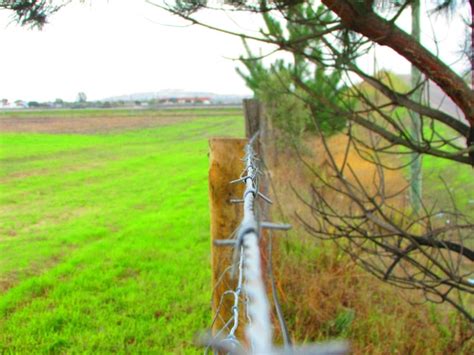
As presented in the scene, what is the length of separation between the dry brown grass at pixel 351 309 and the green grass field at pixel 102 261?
778 millimetres

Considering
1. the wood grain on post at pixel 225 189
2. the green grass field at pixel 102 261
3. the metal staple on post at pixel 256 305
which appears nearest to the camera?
the metal staple on post at pixel 256 305

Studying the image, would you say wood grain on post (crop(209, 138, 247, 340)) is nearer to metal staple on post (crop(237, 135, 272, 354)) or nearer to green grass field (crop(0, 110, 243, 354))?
green grass field (crop(0, 110, 243, 354))

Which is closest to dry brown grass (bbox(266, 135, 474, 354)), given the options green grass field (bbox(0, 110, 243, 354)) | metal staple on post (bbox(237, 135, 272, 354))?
green grass field (bbox(0, 110, 243, 354))

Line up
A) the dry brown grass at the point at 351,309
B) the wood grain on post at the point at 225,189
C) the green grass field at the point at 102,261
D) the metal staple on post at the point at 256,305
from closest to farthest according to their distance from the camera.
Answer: the metal staple on post at the point at 256,305
the wood grain on post at the point at 225,189
the dry brown grass at the point at 351,309
the green grass field at the point at 102,261

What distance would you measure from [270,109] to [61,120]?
66.8 ft

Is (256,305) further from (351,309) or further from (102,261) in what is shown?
(102,261)

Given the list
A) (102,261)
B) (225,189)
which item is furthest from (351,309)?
(102,261)

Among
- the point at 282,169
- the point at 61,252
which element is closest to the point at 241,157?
the point at 61,252

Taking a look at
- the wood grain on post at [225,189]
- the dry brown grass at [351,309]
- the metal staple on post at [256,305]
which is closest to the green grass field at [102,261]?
the dry brown grass at [351,309]

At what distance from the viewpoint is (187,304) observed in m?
4.14

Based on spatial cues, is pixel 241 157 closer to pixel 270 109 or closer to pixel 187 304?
pixel 187 304

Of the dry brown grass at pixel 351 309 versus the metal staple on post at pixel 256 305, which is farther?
the dry brown grass at pixel 351 309

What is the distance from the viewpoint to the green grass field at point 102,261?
3.58 metres

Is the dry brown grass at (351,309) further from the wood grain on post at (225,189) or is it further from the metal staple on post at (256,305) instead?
the metal staple on post at (256,305)
